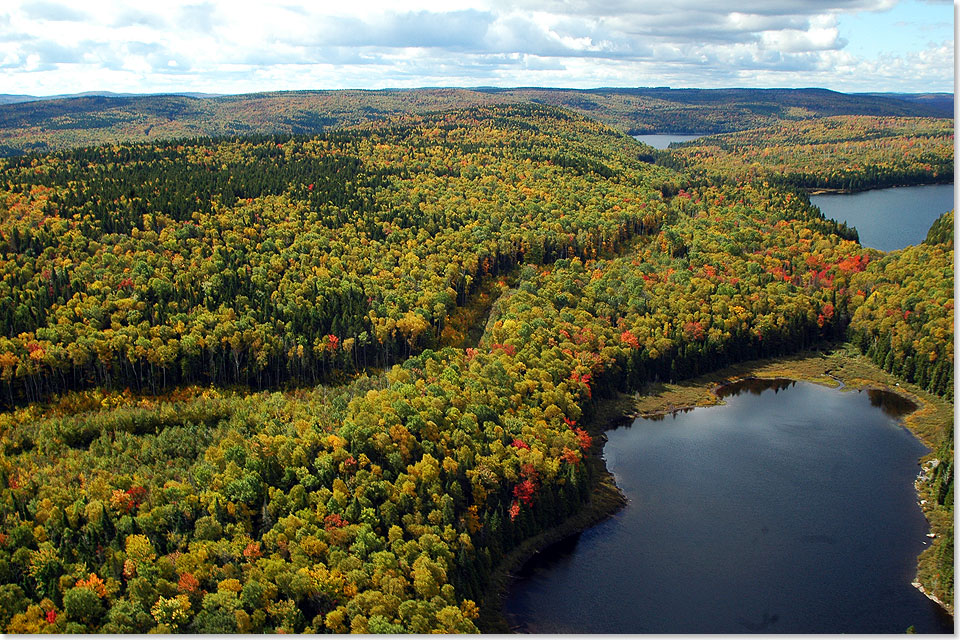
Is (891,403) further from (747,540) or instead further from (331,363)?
(331,363)

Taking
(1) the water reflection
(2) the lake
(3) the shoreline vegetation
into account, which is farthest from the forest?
(1) the water reflection

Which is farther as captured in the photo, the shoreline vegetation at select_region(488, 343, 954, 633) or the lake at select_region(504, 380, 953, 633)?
the shoreline vegetation at select_region(488, 343, 954, 633)

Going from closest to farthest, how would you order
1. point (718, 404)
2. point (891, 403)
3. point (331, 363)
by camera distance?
point (891, 403) → point (718, 404) → point (331, 363)

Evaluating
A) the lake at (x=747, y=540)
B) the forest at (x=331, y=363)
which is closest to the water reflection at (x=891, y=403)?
the lake at (x=747, y=540)

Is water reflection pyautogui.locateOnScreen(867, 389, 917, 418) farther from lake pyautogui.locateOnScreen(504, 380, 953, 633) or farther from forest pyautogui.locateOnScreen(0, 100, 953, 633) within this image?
forest pyautogui.locateOnScreen(0, 100, 953, 633)

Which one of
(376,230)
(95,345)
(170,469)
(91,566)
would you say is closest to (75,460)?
(170,469)

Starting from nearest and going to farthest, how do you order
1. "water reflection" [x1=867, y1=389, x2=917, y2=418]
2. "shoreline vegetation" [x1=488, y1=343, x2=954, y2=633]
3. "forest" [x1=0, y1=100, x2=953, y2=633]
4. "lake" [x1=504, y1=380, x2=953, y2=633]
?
"forest" [x1=0, y1=100, x2=953, y2=633]
"lake" [x1=504, y1=380, x2=953, y2=633]
"shoreline vegetation" [x1=488, y1=343, x2=954, y2=633]
"water reflection" [x1=867, y1=389, x2=917, y2=418]

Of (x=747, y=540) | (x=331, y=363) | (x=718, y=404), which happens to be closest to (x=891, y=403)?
(x=718, y=404)
